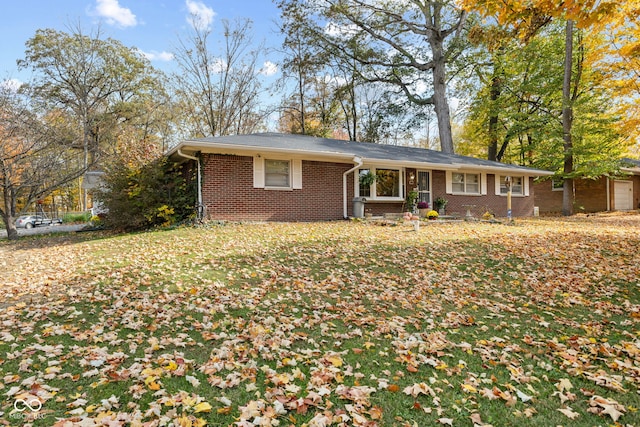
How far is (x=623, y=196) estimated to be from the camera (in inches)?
930

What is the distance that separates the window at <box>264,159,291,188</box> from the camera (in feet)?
40.2

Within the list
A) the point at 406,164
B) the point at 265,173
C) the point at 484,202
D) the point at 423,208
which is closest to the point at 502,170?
the point at 484,202

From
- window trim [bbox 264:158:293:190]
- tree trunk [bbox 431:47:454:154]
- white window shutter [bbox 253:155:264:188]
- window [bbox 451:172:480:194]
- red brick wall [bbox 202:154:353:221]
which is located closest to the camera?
red brick wall [bbox 202:154:353:221]

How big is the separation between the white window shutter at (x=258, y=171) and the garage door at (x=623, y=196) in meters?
24.0

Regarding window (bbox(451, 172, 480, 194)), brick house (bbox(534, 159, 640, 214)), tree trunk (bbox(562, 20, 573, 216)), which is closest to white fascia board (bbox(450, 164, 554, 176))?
window (bbox(451, 172, 480, 194))

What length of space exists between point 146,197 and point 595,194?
86.9 feet

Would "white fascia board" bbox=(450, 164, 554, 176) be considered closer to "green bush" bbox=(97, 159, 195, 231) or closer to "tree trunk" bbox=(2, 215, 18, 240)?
"green bush" bbox=(97, 159, 195, 231)

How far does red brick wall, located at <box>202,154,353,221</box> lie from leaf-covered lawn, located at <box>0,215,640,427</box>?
14.7 feet

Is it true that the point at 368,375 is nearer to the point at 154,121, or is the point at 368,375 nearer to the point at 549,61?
the point at 549,61

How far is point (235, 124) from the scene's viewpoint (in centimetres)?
2564

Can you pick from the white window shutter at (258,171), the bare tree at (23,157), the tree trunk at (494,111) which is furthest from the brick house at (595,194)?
the bare tree at (23,157)

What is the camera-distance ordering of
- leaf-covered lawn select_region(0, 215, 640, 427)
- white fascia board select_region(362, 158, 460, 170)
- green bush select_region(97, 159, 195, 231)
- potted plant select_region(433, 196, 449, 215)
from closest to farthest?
leaf-covered lawn select_region(0, 215, 640, 427) → green bush select_region(97, 159, 195, 231) → white fascia board select_region(362, 158, 460, 170) → potted plant select_region(433, 196, 449, 215)

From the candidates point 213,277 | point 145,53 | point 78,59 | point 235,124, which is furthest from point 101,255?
point 145,53

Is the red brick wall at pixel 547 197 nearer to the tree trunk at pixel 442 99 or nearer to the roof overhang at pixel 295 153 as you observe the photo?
the tree trunk at pixel 442 99
